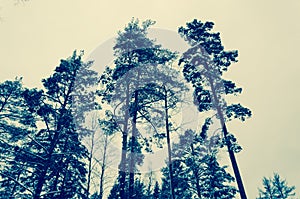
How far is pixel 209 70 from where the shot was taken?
14602 mm

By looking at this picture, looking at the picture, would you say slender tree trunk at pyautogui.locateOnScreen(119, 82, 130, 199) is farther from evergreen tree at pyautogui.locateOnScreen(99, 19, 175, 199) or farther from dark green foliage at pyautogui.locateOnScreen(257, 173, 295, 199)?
dark green foliage at pyautogui.locateOnScreen(257, 173, 295, 199)

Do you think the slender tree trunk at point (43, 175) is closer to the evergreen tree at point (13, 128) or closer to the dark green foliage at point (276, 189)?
the evergreen tree at point (13, 128)

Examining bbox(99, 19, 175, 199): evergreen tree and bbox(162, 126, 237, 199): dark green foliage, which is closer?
bbox(99, 19, 175, 199): evergreen tree

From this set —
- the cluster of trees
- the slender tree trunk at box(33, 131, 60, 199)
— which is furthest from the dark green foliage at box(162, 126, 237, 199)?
the slender tree trunk at box(33, 131, 60, 199)

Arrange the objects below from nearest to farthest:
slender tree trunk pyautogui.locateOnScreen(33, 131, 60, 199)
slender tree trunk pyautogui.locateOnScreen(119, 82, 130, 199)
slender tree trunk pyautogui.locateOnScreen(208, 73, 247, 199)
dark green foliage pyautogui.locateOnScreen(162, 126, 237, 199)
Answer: slender tree trunk pyautogui.locateOnScreen(33, 131, 60, 199) → slender tree trunk pyautogui.locateOnScreen(208, 73, 247, 199) → slender tree trunk pyautogui.locateOnScreen(119, 82, 130, 199) → dark green foliage pyautogui.locateOnScreen(162, 126, 237, 199)

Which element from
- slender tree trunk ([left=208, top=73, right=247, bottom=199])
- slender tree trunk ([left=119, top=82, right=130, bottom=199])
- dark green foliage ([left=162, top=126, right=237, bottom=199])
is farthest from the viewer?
dark green foliage ([left=162, top=126, right=237, bottom=199])

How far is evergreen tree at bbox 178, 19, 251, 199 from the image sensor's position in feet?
42.8

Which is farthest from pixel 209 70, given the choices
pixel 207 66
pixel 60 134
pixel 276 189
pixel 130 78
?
pixel 276 189

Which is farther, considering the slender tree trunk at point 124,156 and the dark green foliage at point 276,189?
the dark green foliage at point 276,189

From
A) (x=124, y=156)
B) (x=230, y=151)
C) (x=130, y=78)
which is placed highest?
(x=130, y=78)

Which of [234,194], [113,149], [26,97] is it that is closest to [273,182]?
[234,194]

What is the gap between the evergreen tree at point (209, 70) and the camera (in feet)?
42.8

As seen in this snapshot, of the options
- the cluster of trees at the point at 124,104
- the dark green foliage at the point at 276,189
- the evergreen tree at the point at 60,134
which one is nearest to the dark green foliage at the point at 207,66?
the cluster of trees at the point at 124,104

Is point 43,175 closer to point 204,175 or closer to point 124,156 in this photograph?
point 124,156
